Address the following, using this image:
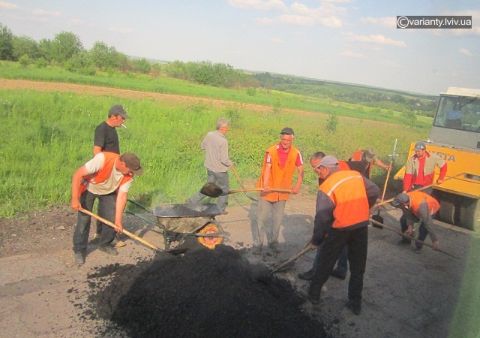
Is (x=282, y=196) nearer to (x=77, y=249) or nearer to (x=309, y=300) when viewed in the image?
(x=309, y=300)

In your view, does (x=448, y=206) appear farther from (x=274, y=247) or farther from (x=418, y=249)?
(x=274, y=247)

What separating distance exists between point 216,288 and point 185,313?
46cm

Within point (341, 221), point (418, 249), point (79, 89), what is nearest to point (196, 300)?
point (341, 221)

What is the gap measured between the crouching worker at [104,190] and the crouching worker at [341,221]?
2079 millimetres

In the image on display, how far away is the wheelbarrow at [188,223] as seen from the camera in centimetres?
486

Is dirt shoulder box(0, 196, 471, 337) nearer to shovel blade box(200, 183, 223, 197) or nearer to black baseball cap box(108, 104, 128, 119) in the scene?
shovel blade box(200, 183, 223, 197)

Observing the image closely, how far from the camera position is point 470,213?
7.89 metres

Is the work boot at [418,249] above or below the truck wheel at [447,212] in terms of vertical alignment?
below

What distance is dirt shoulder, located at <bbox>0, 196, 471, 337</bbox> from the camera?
374cm

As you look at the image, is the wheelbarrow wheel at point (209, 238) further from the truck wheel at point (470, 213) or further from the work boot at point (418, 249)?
the truck wheel at point (470, 213)

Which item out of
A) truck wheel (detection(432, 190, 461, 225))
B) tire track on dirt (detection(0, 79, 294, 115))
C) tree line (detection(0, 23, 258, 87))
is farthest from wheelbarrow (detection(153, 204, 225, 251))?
tree line (detection(0, 23, 258, 87))

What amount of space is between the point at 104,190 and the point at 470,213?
727 cm

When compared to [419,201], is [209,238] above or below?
below

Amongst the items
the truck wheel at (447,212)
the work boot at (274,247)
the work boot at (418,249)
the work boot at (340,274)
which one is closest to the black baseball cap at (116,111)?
the work boot at (274,247)
